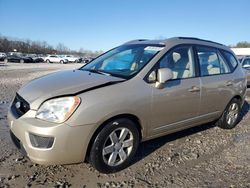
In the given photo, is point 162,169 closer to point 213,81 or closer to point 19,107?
point 213,81

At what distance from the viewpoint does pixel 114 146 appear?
367 centimetres

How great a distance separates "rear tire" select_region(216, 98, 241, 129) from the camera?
5.69 meters

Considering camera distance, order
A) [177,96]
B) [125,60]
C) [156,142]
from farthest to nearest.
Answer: [156,142] < [125,60] < [177,96]

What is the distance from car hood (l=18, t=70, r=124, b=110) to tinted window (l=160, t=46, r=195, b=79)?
96 centimetres

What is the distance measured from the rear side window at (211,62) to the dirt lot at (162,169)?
1.28 meters

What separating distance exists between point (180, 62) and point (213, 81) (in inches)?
32.9

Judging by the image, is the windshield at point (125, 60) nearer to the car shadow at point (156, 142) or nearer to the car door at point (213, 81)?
the car door at point (213, 81)

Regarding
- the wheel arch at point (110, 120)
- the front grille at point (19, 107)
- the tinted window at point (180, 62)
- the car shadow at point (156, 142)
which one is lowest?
the car shadow at point (156, 142)

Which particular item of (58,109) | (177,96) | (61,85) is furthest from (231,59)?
(58,109)

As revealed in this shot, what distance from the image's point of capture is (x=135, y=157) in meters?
4.24

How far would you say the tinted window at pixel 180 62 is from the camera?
4350 mm

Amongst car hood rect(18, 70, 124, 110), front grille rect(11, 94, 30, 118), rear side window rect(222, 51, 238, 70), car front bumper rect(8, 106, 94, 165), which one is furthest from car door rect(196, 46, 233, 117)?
front grille rect(11, 94, 30, 118)

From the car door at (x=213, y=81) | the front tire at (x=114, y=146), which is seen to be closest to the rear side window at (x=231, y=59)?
the car door at (x=213, y=81)

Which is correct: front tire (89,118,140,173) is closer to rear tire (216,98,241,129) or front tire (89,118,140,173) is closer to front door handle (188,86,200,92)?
front door handle (188,86,200,92)
